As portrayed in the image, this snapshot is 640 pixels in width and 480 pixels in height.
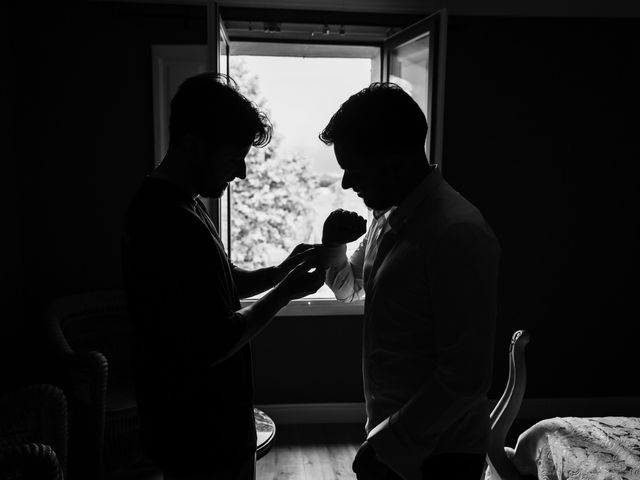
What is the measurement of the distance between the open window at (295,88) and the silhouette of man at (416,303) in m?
1.58

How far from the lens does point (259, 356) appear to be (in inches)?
137

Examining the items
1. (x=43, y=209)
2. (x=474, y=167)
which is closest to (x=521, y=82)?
(x=474, y=167)

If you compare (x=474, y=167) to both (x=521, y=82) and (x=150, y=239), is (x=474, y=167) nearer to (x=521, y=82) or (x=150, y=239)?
(x=521, y=82)

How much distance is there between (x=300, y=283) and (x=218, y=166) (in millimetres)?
325

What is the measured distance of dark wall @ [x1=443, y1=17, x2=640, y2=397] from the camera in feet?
11.2

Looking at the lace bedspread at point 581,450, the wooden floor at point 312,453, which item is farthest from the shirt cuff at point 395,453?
the wooden floor at point 312,453

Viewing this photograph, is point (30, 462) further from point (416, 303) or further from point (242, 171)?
point (416, 303)

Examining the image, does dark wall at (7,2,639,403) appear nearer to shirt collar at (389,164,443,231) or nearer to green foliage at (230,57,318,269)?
shirt collar at (389,164,443,231)

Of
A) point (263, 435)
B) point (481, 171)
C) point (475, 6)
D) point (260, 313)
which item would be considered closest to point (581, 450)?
point (263, 435)

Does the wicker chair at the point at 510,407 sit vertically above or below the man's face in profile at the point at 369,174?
below

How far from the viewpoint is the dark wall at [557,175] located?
11.2 ft

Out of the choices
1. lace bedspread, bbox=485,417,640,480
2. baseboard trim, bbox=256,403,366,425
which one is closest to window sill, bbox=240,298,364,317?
baseboard trim, bbox=256,403,366,425

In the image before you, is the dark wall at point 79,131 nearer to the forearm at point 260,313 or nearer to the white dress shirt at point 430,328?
the forearm at point 260,313

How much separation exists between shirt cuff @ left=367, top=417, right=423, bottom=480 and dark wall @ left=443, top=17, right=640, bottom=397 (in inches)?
99.5
